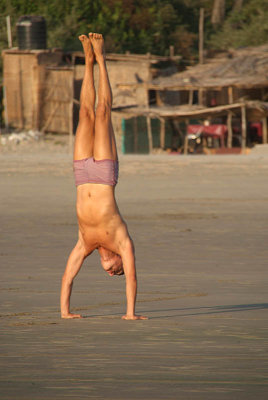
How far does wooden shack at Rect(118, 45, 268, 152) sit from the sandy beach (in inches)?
752

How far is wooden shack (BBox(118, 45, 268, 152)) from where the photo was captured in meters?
35.9

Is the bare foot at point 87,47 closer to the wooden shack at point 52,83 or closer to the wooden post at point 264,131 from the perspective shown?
the wooden post at point 264,131

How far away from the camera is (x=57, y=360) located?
5.39 m

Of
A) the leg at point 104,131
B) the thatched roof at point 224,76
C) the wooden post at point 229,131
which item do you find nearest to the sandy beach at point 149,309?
the leg at point 104,131

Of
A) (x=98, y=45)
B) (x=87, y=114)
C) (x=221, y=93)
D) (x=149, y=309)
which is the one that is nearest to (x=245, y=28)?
(x=221, y=93)

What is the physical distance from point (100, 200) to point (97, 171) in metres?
0.19

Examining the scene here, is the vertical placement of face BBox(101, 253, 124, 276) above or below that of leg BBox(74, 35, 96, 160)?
below

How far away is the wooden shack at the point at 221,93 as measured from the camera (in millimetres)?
35938

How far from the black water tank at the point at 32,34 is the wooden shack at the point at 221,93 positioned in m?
3.97

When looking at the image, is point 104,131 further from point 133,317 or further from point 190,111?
point 190,111

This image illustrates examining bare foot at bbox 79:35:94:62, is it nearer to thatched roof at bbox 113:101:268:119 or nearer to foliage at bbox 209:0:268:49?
thatched roof at bbox 113:101:268:119

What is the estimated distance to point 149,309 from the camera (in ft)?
23.6

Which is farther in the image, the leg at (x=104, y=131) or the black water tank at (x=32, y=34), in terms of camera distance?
the black water tank at (x=32, y=34)

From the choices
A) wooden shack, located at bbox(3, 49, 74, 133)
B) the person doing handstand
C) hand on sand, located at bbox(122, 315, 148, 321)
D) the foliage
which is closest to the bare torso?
the person doing handstand
